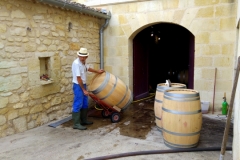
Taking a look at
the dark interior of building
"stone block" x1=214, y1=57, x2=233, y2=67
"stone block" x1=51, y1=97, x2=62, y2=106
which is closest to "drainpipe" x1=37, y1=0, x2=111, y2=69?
"stone block" x1=51, y1=97, x2=62, y2=106

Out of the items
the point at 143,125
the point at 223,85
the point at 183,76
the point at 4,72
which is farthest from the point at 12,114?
the point at 183,76

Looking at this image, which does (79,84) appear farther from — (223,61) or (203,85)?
(223,61)

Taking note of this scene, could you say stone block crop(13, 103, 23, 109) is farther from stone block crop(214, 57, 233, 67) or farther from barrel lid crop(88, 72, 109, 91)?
stone block crop(214, 57, 233, 67)

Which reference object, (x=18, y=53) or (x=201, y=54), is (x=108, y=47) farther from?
(x=18, y=53)

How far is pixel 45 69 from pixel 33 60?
51 cm

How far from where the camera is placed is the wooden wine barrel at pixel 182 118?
3.37 metres

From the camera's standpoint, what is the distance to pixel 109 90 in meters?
4.66

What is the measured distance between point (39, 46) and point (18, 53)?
539 millimetres

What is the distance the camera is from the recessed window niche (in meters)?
4.85

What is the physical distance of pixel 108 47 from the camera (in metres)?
6.84

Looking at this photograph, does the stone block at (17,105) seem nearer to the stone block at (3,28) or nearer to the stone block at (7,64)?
the stone block at (7,64)

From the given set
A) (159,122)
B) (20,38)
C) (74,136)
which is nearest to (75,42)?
(20,38)

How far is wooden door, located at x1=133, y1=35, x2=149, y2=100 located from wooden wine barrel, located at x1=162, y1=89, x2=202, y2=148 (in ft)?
12.2

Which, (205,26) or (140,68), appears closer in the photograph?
(205,26)
